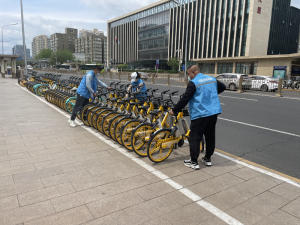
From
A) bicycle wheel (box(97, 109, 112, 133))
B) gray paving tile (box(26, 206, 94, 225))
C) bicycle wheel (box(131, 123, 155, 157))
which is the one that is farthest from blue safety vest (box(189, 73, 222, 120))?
bicycle wheel (box(97, 109, 112, 133))

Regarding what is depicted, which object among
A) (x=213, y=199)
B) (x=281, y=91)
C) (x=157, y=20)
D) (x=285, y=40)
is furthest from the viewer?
(x=157, y=20)

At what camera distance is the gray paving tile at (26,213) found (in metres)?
2.55

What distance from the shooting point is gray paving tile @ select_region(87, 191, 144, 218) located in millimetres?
2750

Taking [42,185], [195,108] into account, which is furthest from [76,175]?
[195,108]

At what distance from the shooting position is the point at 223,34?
47750 millimetres

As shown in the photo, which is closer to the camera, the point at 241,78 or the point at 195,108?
the point at 195,108

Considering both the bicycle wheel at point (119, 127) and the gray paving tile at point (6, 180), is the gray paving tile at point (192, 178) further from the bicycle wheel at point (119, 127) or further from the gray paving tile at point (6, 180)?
the gray paving tile at point (6, 180)

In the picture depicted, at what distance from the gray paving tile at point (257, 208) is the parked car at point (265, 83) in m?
17.3

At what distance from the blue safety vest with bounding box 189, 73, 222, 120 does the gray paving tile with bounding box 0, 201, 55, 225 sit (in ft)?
8.11

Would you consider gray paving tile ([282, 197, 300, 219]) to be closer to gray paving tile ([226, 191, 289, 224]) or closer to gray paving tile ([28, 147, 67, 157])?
gray paving tile ([226, 191, 289, 224])

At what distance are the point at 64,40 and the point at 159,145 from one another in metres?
163

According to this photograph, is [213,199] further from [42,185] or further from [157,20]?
[157,20]

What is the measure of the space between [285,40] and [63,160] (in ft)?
199

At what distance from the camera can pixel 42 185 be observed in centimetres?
332
